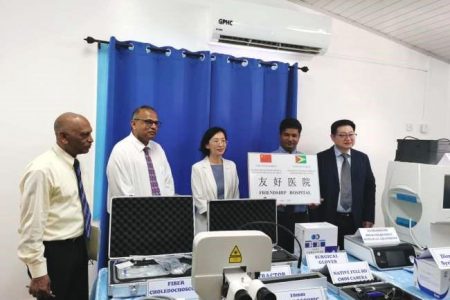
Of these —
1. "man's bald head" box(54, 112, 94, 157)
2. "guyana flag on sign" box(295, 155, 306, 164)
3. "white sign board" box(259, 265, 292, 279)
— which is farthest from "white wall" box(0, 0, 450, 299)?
"white sign board" box(259, 265, 292, 279)

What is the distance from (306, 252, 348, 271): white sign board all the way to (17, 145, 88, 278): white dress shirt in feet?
3.95

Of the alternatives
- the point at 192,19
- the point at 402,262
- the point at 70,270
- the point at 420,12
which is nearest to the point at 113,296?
the point at 70,270

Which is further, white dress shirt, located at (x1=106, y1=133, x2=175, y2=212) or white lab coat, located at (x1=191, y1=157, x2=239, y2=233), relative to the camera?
white lab coat, located at (x1=191, y1=157, x2=239, y2=233)

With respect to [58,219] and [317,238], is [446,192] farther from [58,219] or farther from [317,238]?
[58,219]

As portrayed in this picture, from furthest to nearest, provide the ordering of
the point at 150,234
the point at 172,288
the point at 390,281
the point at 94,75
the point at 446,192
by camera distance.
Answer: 1. the point at 94,75
2. the point at 446,192
3. the point at 150,234
4. the point at 390,281
5. the point at 172,288

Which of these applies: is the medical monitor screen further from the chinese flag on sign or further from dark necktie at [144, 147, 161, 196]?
dark necktie at [144, 147, 161, 196]

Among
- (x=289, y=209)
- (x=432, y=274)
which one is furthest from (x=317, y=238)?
(x=289, y=209)

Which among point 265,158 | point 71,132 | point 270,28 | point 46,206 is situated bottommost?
point 46,206

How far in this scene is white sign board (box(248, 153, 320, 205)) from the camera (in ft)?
7.27

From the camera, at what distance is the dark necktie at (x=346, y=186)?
251cm

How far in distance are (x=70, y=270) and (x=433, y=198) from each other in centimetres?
210

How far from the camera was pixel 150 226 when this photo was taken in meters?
1.61

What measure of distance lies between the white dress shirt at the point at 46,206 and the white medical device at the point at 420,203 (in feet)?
6.47

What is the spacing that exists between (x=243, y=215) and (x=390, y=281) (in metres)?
0.76
